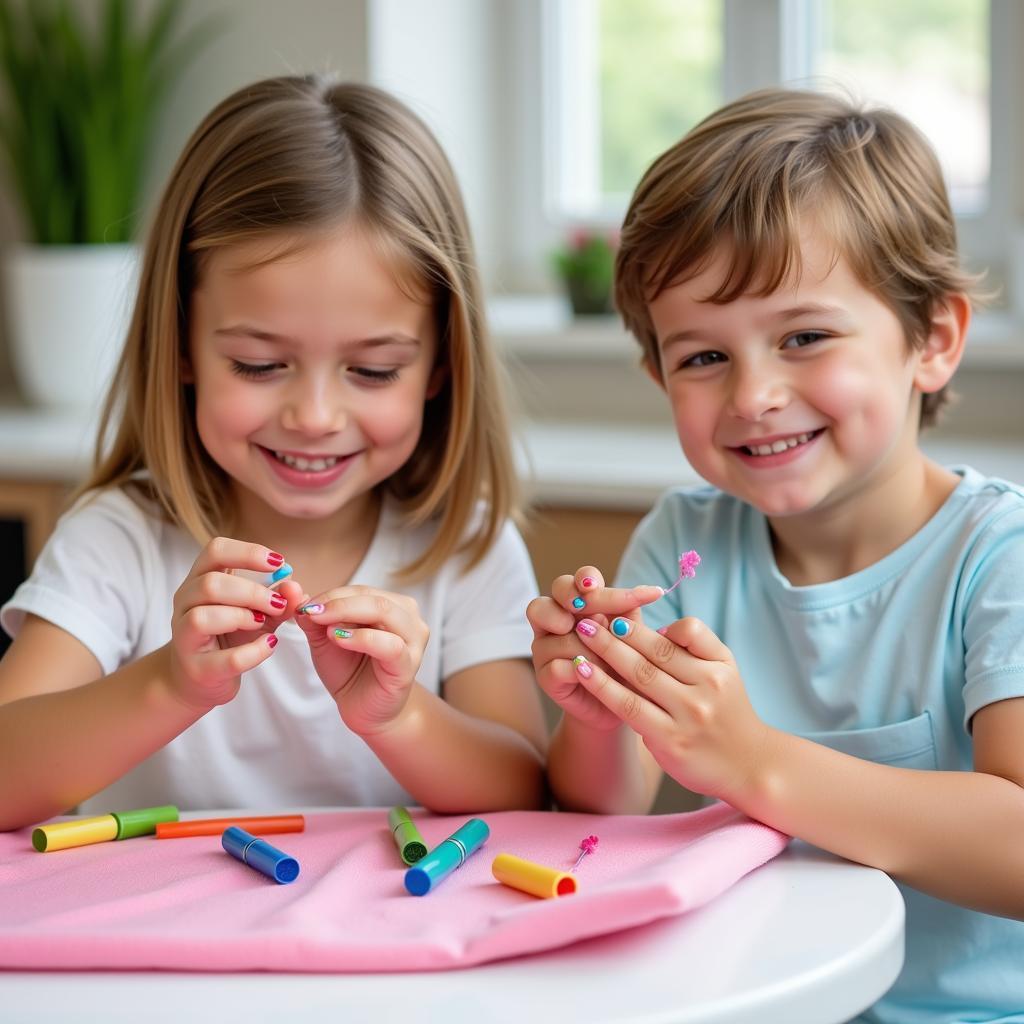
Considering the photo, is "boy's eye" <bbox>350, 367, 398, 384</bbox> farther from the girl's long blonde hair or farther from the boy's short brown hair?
the boy's short brown hair

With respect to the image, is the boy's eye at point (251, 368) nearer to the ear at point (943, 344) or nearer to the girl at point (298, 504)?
the girl at point (298, 504)

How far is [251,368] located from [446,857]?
50cm

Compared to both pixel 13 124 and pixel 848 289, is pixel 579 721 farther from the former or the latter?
pixel 13 124

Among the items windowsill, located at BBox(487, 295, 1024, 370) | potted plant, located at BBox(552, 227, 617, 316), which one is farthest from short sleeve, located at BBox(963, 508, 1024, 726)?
potted plant, located at BBox(552, 227, 617, 316)

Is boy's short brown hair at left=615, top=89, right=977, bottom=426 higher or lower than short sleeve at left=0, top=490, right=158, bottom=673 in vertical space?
higher

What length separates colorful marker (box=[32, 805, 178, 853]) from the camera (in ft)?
3.23

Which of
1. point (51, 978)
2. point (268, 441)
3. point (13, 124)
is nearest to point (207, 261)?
point (268, 441)

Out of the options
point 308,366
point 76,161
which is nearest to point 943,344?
point 308,366

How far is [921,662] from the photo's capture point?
1.14 metres

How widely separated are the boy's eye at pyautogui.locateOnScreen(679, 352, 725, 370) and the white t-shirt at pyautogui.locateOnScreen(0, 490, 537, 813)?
1.01 feet

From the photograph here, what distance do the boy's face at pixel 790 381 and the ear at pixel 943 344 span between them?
0.08 ft

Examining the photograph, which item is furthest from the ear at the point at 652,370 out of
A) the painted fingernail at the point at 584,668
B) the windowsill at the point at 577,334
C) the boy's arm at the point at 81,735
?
the windowsill at the point at 577,334

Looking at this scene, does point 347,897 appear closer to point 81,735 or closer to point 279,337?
point 81,735

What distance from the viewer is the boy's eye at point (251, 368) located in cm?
122
